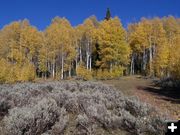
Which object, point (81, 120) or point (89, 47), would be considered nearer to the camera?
point (81, 120)

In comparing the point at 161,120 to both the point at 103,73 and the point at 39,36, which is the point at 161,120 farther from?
the point at 39,36

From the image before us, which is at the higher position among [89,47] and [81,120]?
[89,47]

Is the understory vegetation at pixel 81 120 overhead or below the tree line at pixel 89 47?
below

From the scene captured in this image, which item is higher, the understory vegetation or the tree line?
the tree line

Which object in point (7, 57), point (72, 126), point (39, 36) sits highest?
point (39, 36)

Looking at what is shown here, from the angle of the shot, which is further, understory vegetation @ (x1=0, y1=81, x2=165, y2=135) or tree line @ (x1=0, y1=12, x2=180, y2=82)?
tree line @ (x1=0, y1=12, x2=180, y2=82)

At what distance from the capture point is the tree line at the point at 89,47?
161ft

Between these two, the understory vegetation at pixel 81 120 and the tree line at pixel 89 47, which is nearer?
the understory vegetation at pixel 81 120

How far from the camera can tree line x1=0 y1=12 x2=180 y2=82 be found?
1933 inches

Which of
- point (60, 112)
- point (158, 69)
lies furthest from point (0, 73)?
point (60, 112)

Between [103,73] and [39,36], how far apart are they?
70.0 ft

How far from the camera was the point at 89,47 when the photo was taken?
204 ft

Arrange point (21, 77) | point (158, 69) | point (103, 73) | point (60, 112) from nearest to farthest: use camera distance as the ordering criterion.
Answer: point (60, 112) < point (21, 77) < point (103, 73) < point (158, 69)

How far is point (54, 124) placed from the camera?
8.02 m
